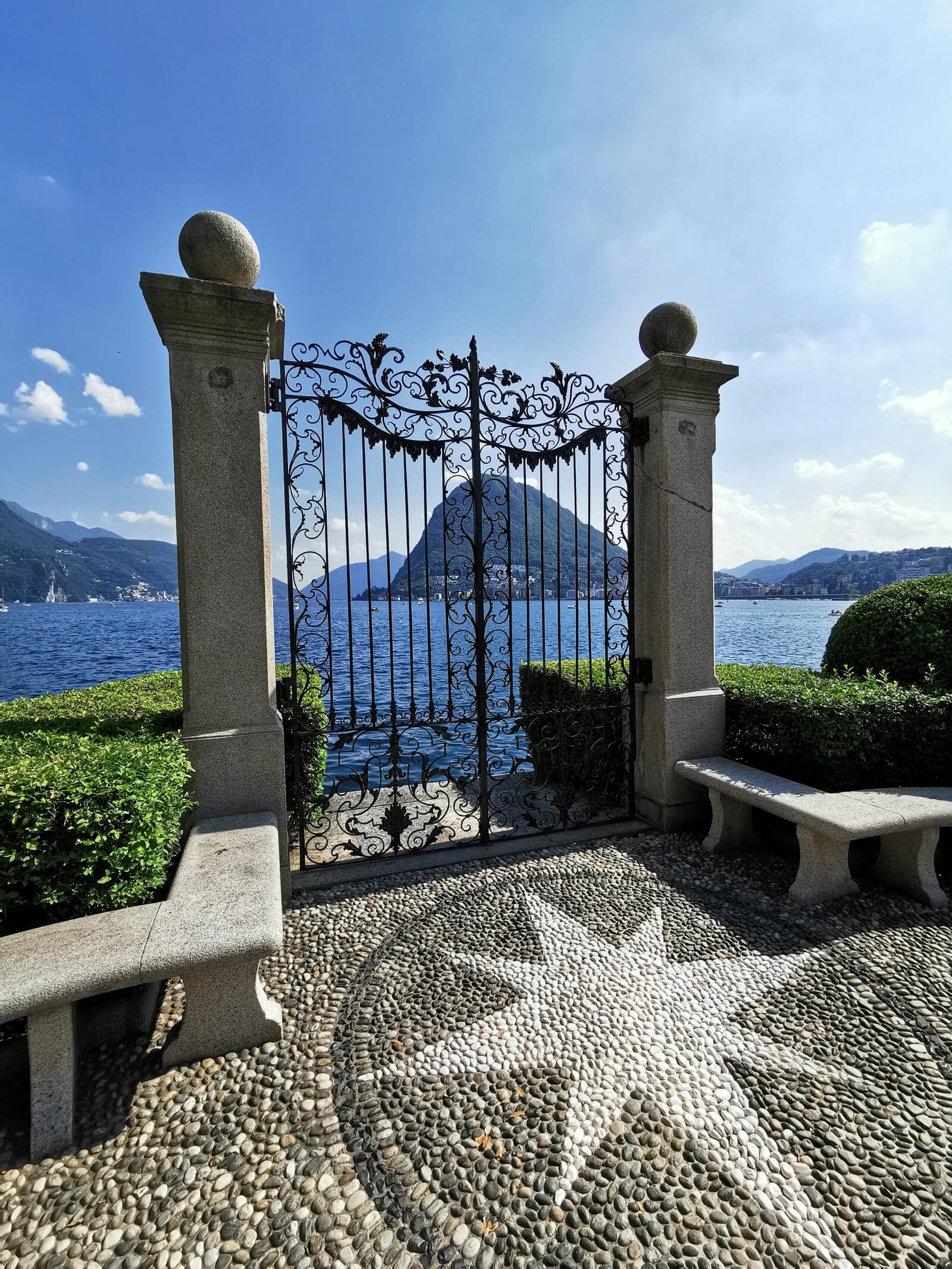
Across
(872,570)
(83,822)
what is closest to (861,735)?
(83,822)

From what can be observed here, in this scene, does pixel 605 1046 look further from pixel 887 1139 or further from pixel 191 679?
pixel 191 679

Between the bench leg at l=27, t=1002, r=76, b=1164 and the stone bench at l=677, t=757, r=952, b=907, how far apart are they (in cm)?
431

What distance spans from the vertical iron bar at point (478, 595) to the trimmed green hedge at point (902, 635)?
3.73 metres

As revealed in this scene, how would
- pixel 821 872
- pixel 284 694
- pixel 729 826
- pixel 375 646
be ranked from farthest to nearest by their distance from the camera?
pixel 375 646 → pixel 729 826 → pixel 284 694 → pixel 821 872

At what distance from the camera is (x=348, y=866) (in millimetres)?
4691

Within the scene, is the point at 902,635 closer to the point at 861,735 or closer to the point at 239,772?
the point at 861,735

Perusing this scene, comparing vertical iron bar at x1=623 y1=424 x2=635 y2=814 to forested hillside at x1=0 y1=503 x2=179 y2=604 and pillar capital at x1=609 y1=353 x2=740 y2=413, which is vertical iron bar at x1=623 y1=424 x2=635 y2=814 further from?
forested hillside at x1=0 y1=503 x2=179 y2=604

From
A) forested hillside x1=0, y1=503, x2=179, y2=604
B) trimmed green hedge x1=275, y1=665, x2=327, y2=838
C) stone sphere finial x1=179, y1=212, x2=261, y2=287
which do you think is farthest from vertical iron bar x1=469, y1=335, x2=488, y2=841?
forested hillside x1=0, y1=503, x2=179, y2=604

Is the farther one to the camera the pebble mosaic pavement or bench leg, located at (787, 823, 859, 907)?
bench leg, located at (787, 823, 859, 907)

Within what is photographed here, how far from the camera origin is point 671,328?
16.6 ft

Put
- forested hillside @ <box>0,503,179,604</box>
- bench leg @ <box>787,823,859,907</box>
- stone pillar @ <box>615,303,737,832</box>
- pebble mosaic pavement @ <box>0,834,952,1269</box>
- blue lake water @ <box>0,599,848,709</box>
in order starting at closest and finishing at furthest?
pebble mosaic pavement @ <box>0,834,952,1269</box>, bench leg @ <box>787,823,859,907</box>, stone pillar @ <box>615,303,737,832</box>, blue lake water @ <box>0,599,848,709</box>, forested hillside @ <box>0,503,179,604</box>

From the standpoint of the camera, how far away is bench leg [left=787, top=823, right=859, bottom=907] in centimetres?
398

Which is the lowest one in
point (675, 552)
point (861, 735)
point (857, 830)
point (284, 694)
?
point (857, 830)

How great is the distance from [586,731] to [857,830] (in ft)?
7.91
